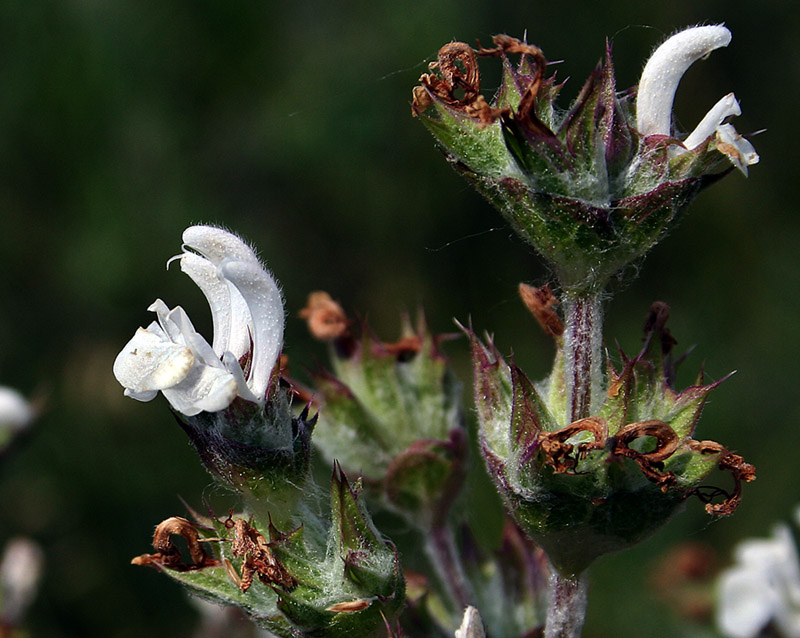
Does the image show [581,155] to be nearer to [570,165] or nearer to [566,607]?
[570,165]

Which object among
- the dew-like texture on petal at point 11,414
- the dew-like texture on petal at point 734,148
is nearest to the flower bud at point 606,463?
the dew-like texture on petal at point 734,148

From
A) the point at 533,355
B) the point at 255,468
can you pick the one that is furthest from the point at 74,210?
the point at 255,468

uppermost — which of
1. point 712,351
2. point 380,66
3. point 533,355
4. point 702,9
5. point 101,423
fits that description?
point 380,66

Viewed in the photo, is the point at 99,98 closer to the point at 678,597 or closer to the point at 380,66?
the point at 380,66

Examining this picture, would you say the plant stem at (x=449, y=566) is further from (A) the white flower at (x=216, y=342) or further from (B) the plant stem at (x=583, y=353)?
(A) the white flower at (x=216, y=342)

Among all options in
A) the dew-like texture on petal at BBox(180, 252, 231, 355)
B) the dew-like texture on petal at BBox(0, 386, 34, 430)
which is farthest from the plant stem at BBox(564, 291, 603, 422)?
the dew-like texture on petal at BBox(0, 386, 34, 430)

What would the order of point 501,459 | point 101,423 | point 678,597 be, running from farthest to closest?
point 101,423 < point 678,597 < point 501,459
